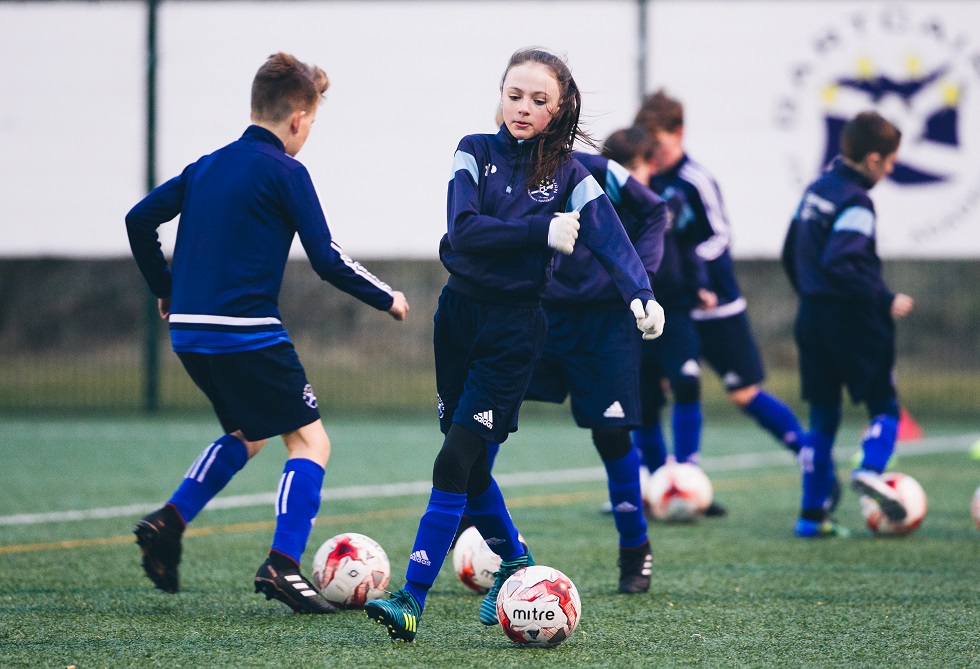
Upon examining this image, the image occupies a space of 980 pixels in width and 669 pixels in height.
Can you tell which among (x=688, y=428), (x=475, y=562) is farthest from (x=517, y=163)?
(x=688, y=428)

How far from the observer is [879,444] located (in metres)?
5.99

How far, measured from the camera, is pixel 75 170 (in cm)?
1207

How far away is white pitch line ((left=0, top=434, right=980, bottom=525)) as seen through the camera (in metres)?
6.42

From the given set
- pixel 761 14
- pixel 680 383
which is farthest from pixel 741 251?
pixel 680 383

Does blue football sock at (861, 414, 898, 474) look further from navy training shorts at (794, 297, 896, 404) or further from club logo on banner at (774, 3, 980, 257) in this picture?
club logo on banner at (774, 3, 980, 257)

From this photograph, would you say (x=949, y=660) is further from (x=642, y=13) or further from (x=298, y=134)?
(x=642, y=13)

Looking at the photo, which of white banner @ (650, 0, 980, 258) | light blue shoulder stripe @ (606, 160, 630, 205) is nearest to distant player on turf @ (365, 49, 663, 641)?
light blue shoulder stripe @ (606, 160, 630, 205)

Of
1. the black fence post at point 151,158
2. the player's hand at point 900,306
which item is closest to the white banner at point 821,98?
the black fence post at point 151,158

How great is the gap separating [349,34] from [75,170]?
2762 millimetres

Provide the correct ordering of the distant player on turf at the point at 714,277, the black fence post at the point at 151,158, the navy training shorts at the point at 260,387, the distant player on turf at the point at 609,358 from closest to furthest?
the navy training shorts at the point at 260,387, the distant player on turf at the point at 609,358, the distant player on turf at the point at 714,277, the black fence post at the point at 151,158

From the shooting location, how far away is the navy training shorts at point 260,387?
4.21m

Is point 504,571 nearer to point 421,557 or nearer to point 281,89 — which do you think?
point 421,557

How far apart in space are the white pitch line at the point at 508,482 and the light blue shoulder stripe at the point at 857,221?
2.77m

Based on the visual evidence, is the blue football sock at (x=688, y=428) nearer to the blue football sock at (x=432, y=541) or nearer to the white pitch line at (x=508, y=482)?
the white pitch line at (x=508, y=482)
